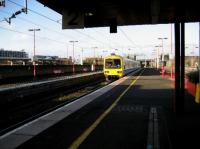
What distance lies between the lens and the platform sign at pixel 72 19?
12.9 meters

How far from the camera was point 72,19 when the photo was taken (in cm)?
1291

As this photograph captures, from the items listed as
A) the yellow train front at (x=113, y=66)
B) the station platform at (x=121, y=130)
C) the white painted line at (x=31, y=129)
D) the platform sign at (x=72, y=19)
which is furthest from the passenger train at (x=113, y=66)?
the platform sign at (x=72, y=19)

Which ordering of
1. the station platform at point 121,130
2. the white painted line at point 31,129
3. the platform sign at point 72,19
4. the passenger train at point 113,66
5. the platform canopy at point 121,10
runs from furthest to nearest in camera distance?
the passenger train at point 113,66 → the platform sign at point 72,19 → the platform canopy at point 121,10 → the white painted line at point 31,129 → the station platform at point 121,130

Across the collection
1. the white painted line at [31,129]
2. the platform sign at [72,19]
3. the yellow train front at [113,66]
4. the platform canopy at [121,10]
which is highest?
the platform canopy at [121,10]

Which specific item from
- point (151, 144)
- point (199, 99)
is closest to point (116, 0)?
point (199, 99)

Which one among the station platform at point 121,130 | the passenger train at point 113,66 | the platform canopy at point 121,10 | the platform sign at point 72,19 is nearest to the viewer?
the station platform at point 121,130

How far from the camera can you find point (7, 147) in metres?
7.50

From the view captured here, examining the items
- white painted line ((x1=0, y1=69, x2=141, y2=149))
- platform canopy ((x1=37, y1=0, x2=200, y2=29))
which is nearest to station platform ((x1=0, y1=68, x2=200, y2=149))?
white painted line ((x1=0, y1=69, x2=141, y2=149))

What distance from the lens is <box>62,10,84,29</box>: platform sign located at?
42.4 feet

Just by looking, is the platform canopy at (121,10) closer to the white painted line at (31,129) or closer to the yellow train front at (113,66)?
the white painted line at (31,129)

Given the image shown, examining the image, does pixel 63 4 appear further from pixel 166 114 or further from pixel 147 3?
pixel 166 114

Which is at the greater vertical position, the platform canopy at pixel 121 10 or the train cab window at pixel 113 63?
the platform canopy at pixel 121 10

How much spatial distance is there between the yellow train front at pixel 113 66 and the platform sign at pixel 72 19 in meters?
28.2

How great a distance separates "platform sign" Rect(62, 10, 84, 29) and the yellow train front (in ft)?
92.4
